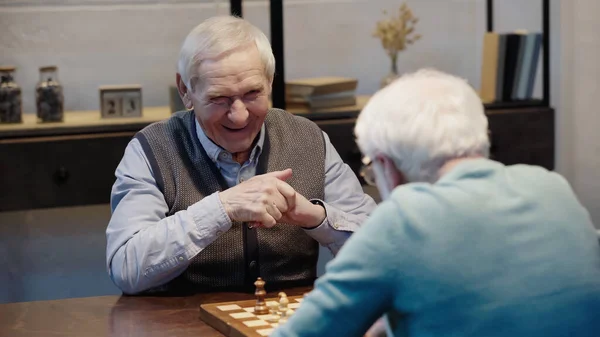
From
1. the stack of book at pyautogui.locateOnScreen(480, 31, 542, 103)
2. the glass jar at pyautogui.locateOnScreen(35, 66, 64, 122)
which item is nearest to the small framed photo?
the glass jar at pyautogui.locateOnScreen(35, 66, 64, 122)

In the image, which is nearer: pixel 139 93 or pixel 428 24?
pixel 139 93

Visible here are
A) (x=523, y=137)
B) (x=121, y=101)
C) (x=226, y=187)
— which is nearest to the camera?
(x=226, y=187)

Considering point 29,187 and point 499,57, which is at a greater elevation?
point 499,57

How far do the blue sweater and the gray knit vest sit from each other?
97 centimetres

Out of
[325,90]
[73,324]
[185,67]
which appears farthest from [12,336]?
[325,90]

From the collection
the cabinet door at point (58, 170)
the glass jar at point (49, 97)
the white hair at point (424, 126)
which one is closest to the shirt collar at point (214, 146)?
the white hair at point (424, 126)

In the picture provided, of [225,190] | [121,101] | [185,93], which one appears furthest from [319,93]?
[225,190]

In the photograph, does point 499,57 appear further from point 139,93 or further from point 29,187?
point 29,187

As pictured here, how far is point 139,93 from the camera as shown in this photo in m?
3.63

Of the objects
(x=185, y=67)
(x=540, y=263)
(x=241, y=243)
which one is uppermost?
(x=185, y=67)

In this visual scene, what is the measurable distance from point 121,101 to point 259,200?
5.43 feet

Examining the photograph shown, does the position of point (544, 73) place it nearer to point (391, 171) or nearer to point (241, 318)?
point (241, 318)

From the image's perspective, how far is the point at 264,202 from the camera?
2104 mm

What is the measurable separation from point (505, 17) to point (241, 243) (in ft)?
7.45
